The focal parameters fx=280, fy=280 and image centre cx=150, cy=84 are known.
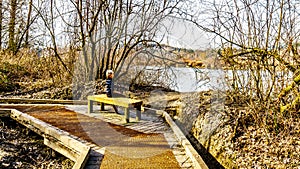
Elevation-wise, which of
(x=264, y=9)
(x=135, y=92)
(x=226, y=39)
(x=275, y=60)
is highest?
(x=264, y=9)

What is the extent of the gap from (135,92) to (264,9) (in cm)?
467

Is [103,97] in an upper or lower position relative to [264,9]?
lower

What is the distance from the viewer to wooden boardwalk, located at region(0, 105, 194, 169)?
3.43m

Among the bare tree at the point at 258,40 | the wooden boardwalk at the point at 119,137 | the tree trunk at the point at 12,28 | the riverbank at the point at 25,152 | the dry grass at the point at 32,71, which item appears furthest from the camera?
the tree trunk at the point at 12,28

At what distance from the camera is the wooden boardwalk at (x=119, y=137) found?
3.43 metres

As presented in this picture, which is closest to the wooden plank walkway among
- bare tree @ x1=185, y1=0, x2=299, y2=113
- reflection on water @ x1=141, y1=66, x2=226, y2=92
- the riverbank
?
the riverbank

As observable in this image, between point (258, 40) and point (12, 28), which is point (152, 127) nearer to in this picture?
point (258, 40)

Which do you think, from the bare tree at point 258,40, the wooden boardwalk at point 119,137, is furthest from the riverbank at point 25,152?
the bare tree at point 258,40

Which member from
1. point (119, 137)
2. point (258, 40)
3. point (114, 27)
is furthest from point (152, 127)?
point (114, 27)

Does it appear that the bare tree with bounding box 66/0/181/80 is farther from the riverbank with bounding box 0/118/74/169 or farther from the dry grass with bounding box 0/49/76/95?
the riverbank with bounding box 0/118/74/169

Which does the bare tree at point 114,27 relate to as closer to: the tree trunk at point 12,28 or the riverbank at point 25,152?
the riverbank at point 25,152

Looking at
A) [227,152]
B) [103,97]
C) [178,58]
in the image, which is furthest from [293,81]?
[178,58]

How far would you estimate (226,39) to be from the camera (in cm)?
503

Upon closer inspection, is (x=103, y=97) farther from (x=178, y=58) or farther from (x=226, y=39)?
(x=178, y=58)
